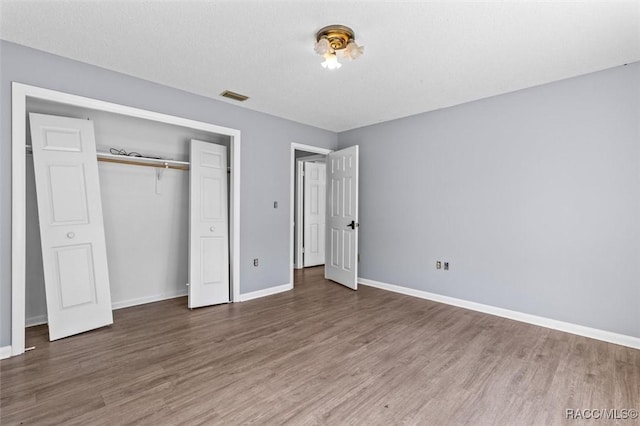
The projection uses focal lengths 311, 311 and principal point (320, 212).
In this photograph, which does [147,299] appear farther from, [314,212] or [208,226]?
[314,212]

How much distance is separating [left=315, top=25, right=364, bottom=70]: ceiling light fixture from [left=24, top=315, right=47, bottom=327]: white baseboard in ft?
12.4

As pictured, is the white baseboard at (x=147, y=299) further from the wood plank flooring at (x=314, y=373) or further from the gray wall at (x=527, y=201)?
the gray wall at (x=527, y=201)

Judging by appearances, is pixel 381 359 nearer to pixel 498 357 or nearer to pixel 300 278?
pixel 498 357

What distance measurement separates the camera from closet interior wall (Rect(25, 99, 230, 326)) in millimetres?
3254

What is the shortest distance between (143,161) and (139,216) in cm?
70

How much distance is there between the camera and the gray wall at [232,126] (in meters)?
2.54

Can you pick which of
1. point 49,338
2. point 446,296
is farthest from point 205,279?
point 446,296

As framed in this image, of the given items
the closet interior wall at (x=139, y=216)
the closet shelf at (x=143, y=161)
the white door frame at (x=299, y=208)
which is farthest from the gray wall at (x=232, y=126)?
the white door frame at (x=299, y=208)

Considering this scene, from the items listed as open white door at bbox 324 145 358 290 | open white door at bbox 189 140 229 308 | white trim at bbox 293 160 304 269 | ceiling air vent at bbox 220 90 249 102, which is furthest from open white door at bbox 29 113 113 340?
white trim at bbox 293 160 304 269

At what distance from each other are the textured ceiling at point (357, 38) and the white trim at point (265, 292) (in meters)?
2.58

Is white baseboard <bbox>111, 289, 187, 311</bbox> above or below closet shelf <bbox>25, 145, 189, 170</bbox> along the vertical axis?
below

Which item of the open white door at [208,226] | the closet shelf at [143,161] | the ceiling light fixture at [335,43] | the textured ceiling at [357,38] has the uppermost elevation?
the textured ceiling at [357,38]

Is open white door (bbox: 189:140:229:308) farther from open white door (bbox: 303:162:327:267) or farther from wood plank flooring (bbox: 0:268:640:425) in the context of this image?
open white door (bbox: 303:162:327:267)

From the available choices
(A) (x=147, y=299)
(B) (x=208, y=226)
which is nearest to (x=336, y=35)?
(B) (x=208, y=226)
